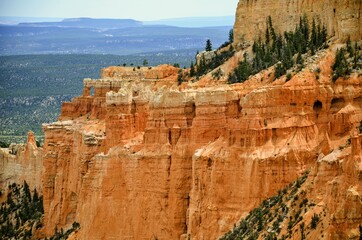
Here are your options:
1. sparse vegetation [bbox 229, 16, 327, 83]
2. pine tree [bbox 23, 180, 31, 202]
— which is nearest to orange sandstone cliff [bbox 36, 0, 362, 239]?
sparse vegetation [bbox 229, 16, 327, 83]

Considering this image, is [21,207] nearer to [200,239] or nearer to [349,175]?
[200,239]

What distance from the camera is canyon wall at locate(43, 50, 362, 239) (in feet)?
296

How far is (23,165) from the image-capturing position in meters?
129

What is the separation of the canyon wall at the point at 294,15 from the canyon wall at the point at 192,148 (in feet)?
8.49

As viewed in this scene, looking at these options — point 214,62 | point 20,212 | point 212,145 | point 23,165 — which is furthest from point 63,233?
point 212,145

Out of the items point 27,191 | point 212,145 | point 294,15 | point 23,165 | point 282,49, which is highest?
point 294,15

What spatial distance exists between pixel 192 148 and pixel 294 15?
571 inches

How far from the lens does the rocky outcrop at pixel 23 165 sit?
126250mm

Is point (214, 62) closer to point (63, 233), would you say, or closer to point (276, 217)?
point (63, 233)

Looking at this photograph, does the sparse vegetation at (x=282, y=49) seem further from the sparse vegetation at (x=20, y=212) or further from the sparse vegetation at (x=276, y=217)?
the sparse vegetation at (x=20, y=212)

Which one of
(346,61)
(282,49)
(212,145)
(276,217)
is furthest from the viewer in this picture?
(282,49)

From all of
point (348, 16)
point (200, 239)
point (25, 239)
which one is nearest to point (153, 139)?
point (200, 239)

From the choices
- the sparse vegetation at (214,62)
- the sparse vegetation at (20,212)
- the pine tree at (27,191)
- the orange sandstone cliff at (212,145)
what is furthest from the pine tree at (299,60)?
the pine tree at (27,191)

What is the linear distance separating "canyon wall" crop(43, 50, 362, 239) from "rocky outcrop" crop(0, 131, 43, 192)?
9.28 m
